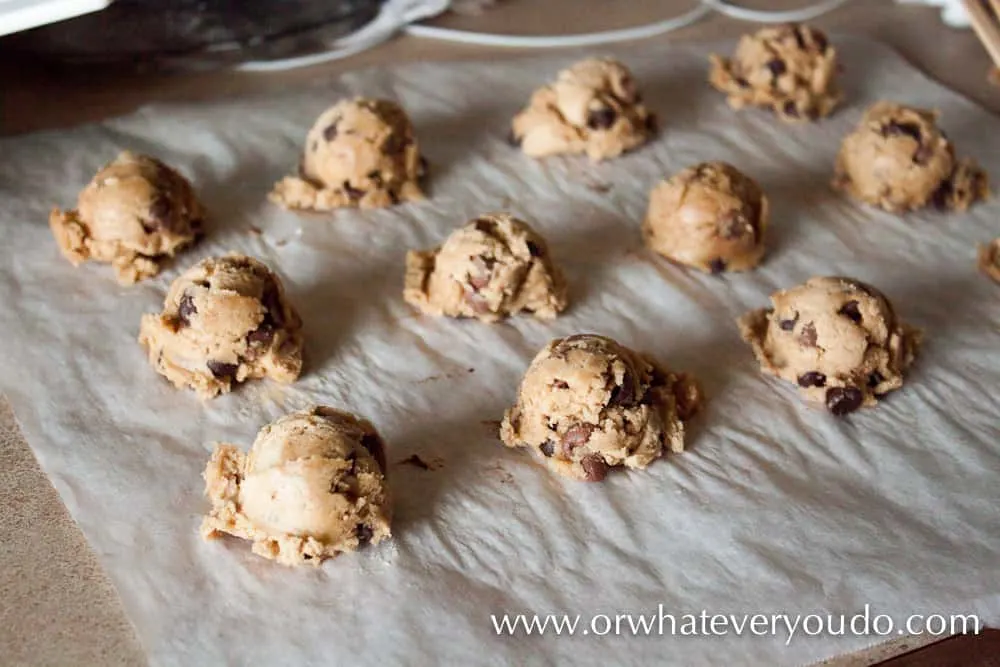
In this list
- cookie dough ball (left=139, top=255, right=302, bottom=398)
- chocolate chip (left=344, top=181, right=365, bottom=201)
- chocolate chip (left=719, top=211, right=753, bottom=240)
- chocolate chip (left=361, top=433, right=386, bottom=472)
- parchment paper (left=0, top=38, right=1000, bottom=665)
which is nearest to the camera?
parchment paper (left=0, top=38, right=1000, bottom=665)

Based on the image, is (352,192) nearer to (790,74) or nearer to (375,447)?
(375,447)

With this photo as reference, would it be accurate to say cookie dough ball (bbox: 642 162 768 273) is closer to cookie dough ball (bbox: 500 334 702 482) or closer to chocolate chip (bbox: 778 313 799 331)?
chocolate chip (bbox: 778 313 799 331)

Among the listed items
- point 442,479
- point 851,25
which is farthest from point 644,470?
point 851,25

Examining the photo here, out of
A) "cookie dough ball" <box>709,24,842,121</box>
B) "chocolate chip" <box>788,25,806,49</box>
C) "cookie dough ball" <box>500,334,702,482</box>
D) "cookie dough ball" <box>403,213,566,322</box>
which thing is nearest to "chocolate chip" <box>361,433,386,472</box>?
"cookie dough ball" <box>500,334,702,482</box>

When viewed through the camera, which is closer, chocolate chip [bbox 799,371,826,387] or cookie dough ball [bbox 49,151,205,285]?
chocolate chip [bbox 799,371,826,387]

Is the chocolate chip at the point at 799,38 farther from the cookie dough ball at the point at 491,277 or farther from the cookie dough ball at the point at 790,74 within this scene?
the cookie dough ball at the point at 491,277

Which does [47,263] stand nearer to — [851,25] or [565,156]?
[565,156]
